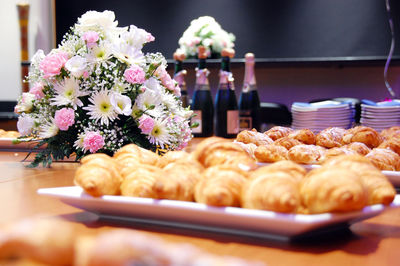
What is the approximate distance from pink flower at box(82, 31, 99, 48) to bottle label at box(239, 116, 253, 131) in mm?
1091

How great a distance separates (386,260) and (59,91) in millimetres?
1061

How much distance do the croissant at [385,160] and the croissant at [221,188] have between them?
539mm

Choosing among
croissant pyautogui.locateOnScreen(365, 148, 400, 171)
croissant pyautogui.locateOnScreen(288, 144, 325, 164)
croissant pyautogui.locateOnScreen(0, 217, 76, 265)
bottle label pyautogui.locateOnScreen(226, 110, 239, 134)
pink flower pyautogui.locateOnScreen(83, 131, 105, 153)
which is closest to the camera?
croissant pyautogui.locateOnScreen(0, 217, 76, 265)

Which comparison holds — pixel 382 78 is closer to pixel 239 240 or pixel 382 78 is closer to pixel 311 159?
pixel 311 159

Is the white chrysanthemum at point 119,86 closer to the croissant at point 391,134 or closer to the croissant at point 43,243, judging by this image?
the croissant at point 391,134

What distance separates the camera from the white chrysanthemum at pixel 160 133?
4.85 feet

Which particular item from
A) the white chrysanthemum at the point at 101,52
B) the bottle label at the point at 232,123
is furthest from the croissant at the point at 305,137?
the bottle label at the point at 232,123

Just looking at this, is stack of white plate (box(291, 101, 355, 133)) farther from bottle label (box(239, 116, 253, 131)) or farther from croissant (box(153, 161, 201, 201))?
croissant (box(153, 161, 201, 201))

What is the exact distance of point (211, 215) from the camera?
0.64 metres

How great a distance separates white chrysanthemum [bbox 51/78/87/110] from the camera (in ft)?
4.65

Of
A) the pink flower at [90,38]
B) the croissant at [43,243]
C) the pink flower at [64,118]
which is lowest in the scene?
the croissant at [43,243]

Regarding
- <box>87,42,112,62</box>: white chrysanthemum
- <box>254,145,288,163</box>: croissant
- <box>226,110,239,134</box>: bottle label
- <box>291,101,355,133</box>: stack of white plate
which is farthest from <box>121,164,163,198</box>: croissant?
<box>291,101,355,133</box>: stack of white plate

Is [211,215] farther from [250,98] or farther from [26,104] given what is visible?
[250,98]

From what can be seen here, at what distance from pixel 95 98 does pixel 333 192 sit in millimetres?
917
